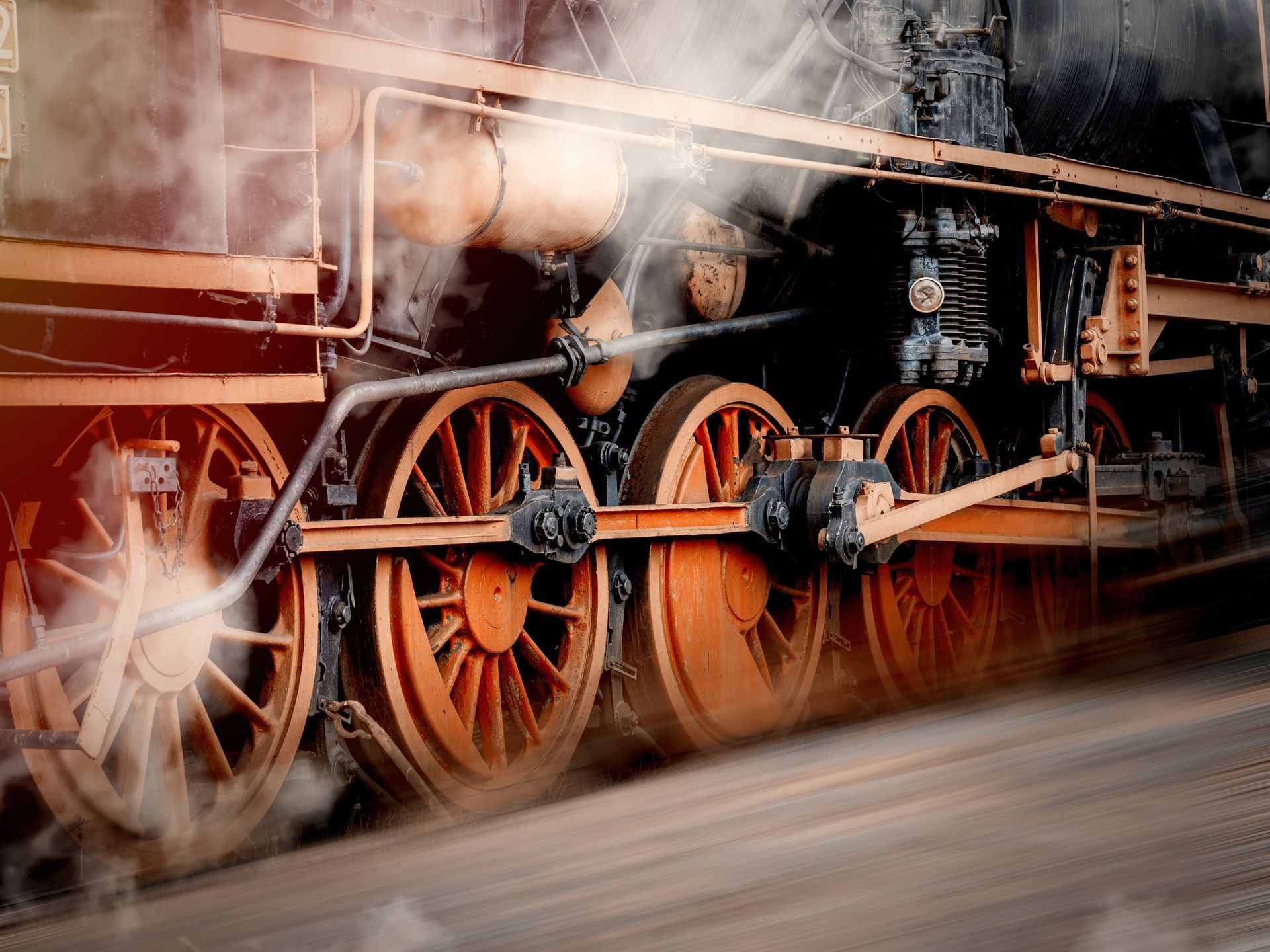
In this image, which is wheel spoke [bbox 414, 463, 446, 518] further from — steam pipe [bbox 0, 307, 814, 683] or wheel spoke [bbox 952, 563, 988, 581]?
wheel spoke [bbox 952, 563, 988, 581]

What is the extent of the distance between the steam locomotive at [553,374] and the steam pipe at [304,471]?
1 centimetres

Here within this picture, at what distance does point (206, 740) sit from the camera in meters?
2.95

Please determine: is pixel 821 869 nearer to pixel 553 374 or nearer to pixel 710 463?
pixel 553 374

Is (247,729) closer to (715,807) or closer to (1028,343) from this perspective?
(715,807)

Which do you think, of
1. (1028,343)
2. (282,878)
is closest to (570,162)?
(282,878)

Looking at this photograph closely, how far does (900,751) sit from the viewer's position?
3.85 metres

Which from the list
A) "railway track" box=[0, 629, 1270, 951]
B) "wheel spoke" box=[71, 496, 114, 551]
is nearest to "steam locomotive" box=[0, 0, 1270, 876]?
"wheel spoke" box=[71, 496, 114, 551]

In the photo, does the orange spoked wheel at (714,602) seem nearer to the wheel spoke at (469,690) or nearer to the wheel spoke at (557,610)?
the wheel spoke at (557,610)

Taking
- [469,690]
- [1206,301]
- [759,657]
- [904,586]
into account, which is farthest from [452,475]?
[1206,301]

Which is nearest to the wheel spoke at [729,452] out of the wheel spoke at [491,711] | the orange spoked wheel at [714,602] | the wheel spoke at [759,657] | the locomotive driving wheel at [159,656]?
the orange spoked wheel at [714,602]

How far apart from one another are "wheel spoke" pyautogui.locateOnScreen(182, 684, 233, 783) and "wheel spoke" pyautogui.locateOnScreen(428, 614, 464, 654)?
549 mm

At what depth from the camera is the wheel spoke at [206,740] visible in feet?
9.53

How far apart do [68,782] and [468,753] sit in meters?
0.95

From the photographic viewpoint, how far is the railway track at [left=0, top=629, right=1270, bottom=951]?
94.9 inches
